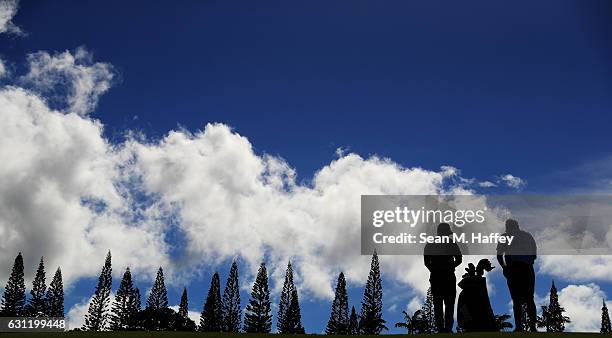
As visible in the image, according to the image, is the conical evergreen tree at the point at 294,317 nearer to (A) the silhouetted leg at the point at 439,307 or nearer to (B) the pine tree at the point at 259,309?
(B) the pine tree at the point at 259,309

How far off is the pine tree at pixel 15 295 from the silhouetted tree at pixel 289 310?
31272 mm

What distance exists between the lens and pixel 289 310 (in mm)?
80875

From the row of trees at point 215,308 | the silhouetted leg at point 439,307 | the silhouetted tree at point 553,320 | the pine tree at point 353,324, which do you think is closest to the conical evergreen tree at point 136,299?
the row of trees at point 215,308

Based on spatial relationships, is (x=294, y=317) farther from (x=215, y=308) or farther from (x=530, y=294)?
(x=530, y=294)

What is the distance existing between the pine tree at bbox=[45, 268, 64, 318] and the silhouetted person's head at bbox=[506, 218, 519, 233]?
3070 inches

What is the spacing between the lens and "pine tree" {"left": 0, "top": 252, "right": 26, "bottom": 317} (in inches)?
3209

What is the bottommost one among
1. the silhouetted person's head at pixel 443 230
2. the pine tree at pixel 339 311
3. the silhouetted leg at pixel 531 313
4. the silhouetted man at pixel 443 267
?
the silhouetted leg at pixel 531 313

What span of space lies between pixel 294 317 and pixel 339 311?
17.6ft

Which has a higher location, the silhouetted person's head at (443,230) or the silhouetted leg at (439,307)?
the silhouetted person's head at (443,230)

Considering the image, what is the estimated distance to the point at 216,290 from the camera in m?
85.9

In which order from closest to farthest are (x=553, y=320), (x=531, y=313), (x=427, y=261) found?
1. (x=531, y=313)
2. (x=427, y=261)
3. (x=553, y=320)

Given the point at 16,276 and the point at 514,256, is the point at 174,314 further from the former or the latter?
the point at 514,256

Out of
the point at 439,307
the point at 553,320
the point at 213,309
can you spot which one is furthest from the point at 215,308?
the point at 439,307

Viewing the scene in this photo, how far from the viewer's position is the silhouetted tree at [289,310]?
79625 mm
